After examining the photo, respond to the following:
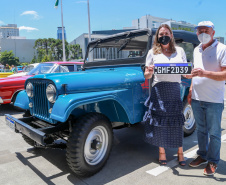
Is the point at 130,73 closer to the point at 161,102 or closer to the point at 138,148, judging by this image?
the point at 161,102

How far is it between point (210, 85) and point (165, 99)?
576 mm

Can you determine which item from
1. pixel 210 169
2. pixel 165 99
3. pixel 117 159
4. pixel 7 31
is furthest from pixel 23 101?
pixel 7 31

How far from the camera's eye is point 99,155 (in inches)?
111

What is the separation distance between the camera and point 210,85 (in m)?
2.50

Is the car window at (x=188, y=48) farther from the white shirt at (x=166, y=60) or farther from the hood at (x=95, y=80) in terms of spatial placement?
the hood at (x=95, y=80)

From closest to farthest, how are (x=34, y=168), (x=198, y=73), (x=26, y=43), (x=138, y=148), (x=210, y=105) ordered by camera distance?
(x=198, y=73), (x=210, y=105), (x=34, y=168), (x=138, y=148), (x=26, y=43)

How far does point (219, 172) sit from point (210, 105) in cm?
95

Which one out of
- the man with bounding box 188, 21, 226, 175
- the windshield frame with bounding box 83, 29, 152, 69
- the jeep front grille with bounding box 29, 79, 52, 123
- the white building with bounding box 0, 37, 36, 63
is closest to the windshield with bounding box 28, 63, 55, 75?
the windshield frame with bounding box 83, 29, 152, 69

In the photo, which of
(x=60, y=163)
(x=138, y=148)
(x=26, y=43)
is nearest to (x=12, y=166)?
(x=60, y=163)

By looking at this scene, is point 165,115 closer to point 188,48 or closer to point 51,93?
point 51,93

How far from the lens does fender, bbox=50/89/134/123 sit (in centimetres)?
222

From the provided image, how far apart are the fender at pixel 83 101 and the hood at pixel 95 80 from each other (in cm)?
9

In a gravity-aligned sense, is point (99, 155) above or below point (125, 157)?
above

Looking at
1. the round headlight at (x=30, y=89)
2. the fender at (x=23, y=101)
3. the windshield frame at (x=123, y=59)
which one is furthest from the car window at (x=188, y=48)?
the fender at (x=23, y=101)
